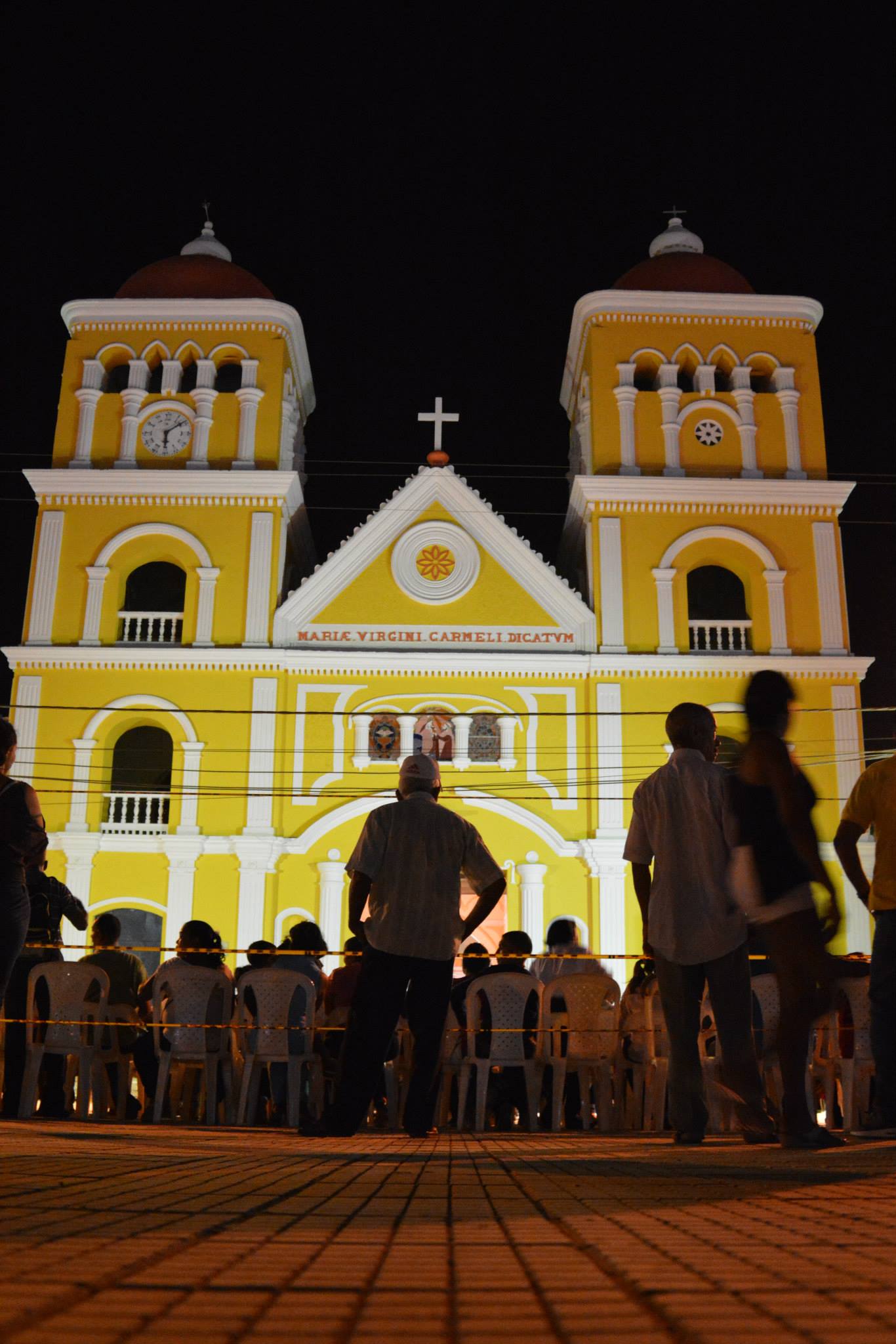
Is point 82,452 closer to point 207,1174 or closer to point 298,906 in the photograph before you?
point 298,906

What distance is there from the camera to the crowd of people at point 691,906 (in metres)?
4.47

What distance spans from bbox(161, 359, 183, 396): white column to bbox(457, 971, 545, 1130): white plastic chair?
1732cm

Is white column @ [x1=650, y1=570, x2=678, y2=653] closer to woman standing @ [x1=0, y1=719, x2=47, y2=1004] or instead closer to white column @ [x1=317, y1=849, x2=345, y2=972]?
white column @ [x1=317, y1=849, x2=345, y2=972]

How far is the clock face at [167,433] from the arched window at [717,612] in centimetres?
956

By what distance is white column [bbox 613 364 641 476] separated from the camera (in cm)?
2244

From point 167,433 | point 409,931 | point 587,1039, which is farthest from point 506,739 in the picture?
point 409,931

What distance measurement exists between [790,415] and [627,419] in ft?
9.94

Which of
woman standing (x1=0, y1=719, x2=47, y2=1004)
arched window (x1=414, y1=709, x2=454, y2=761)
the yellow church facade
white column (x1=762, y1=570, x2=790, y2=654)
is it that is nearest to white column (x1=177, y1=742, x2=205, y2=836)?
the yellow church facade

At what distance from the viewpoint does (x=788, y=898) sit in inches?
175

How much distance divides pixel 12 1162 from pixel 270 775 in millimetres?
17936

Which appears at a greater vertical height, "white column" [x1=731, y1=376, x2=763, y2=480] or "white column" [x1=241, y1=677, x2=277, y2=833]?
"white column" [x1=731, y1=376, x2=763, y2=480]

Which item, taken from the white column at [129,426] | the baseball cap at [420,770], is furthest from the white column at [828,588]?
the baseball cap at [420,770]

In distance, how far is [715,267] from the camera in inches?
955

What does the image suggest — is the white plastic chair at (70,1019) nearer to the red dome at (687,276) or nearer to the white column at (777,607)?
the white column at (777,607)
